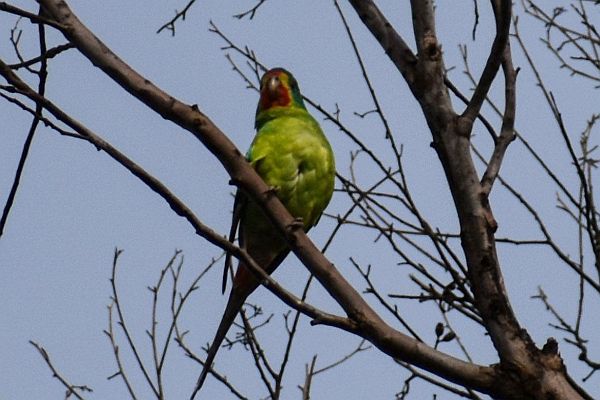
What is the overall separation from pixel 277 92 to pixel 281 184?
104cm

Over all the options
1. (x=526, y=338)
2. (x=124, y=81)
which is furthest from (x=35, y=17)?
(x=526, y=338)

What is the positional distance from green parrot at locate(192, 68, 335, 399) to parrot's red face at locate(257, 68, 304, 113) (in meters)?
0.29

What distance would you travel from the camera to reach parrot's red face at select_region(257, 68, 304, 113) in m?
5.61

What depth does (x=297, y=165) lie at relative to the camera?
4.79 m

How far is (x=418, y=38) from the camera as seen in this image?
314 cm

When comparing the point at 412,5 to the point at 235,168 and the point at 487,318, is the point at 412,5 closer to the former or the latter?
the point at 235,168

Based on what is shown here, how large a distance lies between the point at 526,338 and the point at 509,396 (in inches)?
7.1

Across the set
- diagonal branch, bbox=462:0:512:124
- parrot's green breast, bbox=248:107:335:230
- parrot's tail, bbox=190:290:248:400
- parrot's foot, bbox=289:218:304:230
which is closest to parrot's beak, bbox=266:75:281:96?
parrot's green breast, bbox=248:107:335:230

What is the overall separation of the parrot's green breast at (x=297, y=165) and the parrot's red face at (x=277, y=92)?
57 cm

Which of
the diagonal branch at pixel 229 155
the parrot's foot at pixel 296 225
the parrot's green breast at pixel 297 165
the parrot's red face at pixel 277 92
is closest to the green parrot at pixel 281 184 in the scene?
the parrot's green breast at pixel 297 165

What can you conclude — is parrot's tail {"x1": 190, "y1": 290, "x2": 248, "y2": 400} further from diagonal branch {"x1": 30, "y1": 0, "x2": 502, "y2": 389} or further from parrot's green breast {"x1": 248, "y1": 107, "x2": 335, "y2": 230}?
diagonal branch {"x1": 30, "y1": 0, "x2": 502, "y2": 389}

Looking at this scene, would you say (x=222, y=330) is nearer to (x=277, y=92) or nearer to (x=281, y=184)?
(x=281, y=184)

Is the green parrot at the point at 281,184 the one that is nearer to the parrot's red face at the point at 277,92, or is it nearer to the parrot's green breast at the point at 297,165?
the parrot's green breast at the point at 297,165

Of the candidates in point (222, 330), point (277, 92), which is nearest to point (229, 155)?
point (222, 330)
